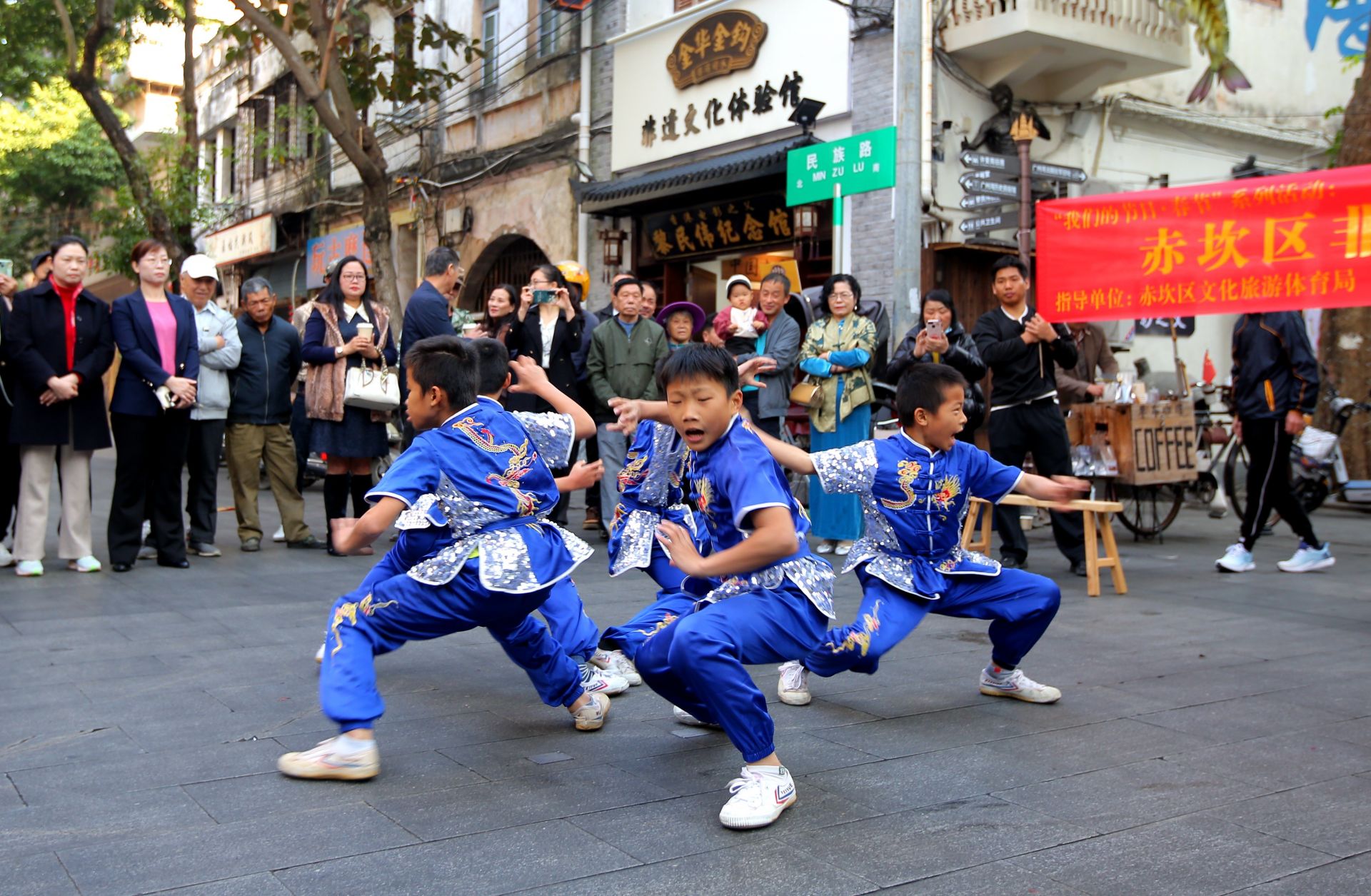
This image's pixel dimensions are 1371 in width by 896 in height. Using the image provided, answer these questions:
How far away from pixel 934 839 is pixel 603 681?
1.70 metres

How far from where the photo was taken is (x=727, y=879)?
9.30ft

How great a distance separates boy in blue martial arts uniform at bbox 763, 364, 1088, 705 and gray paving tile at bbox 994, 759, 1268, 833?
2.58 ft

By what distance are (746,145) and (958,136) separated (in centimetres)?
255

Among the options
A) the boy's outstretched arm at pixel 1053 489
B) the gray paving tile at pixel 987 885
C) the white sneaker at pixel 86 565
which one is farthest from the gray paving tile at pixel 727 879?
the white sneaker at pixel 86 565

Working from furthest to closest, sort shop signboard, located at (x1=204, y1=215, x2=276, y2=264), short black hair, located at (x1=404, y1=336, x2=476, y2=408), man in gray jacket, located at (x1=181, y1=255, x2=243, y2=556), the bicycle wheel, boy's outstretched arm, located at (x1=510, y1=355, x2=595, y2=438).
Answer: shop signboard, located at (x1=204, y1=215, x2=276, y2=264), the bicycle wheel, man in gray jacket, located at (x1=181, y1=255, x2=243, y2=556), boy's outstretched arm, located at (x1=510, y1=355, x2=595, y2=438), short black hair, located at (x1=404, y1=336, x2=476, y2=408)

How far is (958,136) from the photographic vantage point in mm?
12906

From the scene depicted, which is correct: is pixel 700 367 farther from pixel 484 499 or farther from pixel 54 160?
pixel 54 160

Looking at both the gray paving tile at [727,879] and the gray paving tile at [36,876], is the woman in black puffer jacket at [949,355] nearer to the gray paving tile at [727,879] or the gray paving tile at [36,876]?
the gray paving tile at [727,879]

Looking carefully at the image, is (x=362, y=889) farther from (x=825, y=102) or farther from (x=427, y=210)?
(x=427, y=210)

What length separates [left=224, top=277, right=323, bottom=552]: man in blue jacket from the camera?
8.28 m

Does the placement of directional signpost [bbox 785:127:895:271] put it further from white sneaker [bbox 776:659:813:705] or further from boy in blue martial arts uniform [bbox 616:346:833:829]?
boy in blue martial arts uniform [bbox 616:346:833:829]

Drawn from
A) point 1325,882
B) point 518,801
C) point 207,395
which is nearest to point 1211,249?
point 1325,882

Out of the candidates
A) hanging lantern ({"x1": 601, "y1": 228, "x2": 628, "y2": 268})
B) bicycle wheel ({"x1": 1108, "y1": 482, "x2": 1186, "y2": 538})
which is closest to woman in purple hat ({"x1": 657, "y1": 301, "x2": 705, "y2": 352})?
bicycle wheel ({"x1": 1108, "y1": 482, "x2": 1186, "y2": 538})

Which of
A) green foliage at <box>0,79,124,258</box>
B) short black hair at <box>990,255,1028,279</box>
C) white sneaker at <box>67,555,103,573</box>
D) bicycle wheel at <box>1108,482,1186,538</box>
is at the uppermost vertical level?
green foliage at <box>0,79,124,258</box>
